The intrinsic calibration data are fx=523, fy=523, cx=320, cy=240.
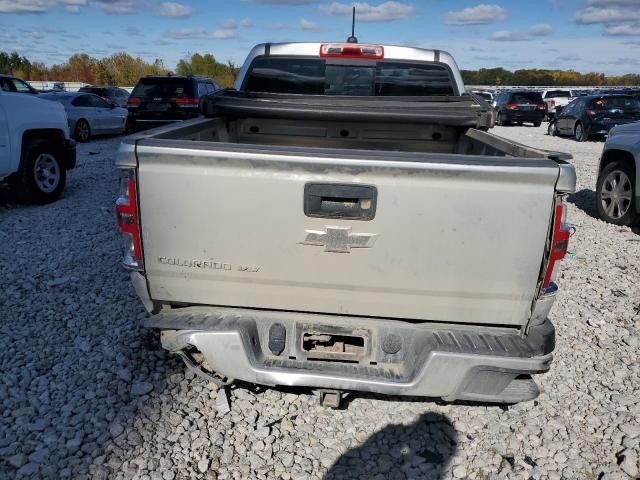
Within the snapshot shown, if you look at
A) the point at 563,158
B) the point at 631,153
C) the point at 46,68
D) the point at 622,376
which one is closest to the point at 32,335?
the point at 563,158

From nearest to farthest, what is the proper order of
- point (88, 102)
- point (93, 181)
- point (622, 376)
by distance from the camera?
1. point (622, 376)
2. point (93, 181)
3. point (88, 102)

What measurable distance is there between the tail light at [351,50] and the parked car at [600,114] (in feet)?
50.3

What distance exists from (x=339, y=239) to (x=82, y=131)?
14540mm

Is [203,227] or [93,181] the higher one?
[203,227]

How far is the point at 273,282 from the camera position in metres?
2.52

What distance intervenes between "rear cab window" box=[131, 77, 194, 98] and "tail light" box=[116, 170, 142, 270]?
11.8 m

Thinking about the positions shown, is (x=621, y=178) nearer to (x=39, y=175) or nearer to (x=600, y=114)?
(x=39, y=175)

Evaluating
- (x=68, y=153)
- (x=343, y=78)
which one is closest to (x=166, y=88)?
(x=68, y=153)

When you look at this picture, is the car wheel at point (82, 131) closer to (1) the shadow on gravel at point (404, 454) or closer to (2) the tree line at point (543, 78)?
(1) the shadow on gravel at point (404, 454)

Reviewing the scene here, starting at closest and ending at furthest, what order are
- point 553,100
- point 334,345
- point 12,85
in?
point 334,345 < point 12,85 < point 553,100

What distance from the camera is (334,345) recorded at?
2.70 metres

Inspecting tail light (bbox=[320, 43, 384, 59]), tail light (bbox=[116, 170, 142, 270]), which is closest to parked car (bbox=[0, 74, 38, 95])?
tail light (bbox=[320, 43, 384, 59])

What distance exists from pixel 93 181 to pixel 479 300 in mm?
8534

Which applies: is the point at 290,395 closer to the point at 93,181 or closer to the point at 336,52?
the point at 336,52
